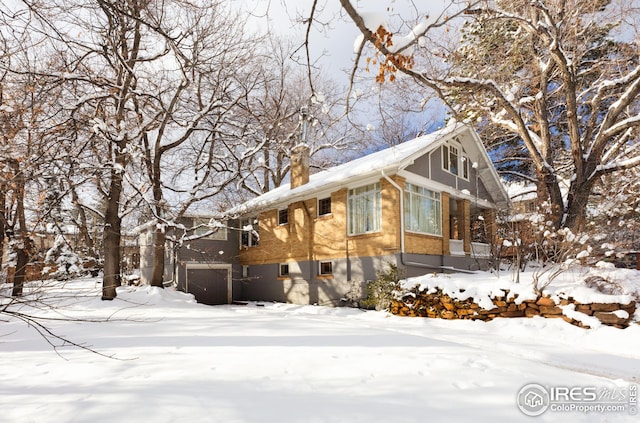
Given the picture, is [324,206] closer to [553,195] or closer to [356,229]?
[356,229]

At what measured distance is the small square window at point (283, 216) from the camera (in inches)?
681

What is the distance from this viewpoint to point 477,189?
18.2 m

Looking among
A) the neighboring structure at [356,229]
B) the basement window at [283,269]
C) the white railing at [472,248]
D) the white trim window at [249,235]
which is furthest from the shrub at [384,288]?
the white trim window at [249,235]

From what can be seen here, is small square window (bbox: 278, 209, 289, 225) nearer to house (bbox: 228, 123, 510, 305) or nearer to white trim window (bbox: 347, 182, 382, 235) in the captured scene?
house (bbox: 228, 123, 510, 305)

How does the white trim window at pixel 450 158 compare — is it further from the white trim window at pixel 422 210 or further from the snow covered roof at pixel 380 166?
the white trim window at pixel 422 210

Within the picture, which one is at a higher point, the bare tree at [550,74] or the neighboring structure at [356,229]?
the bare tree at [550,74]

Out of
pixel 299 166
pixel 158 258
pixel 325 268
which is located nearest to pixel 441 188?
pixel 325 268

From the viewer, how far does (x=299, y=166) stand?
17.5 meters

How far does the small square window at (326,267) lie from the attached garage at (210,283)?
5.69 m

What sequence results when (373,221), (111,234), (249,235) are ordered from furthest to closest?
(249,235), (373,221), (111,234)

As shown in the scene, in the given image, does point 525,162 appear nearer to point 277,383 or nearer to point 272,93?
point 272,93

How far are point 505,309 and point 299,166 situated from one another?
11.0 m

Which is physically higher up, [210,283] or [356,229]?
[356,229]

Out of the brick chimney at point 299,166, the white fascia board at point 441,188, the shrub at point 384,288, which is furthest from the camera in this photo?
the brick chimney at point 299,166
